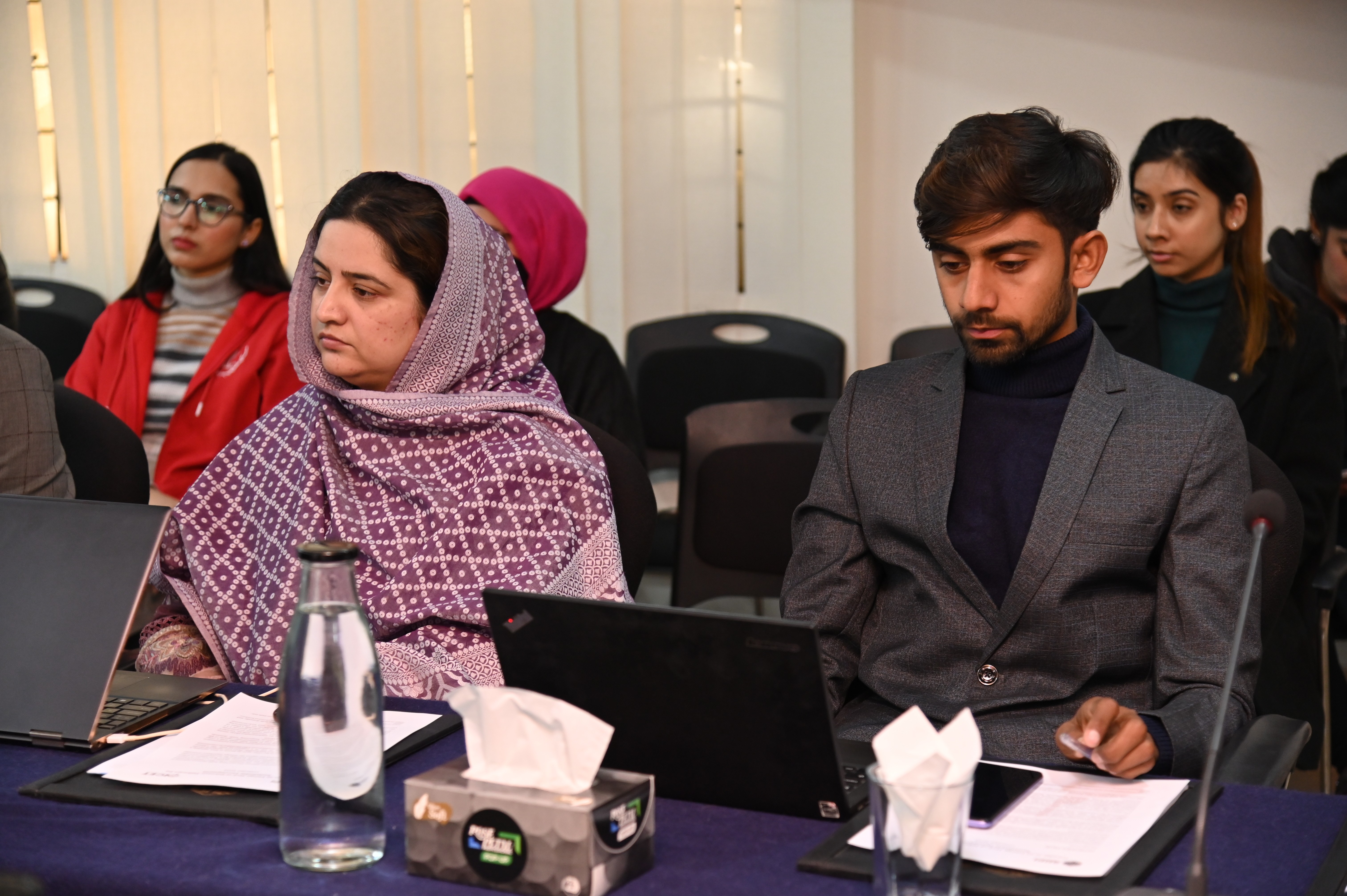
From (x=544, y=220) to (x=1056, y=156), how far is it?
1.76m

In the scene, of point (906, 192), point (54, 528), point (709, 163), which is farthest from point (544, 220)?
point (54, 528)

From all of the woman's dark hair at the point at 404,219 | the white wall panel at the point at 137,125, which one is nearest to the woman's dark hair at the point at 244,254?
the white wall panel at the point at 137,125

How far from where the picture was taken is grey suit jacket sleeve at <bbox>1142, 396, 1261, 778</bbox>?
136 cm

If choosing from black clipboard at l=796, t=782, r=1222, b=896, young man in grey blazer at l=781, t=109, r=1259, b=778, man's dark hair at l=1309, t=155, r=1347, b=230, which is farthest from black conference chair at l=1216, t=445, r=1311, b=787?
man's dark hair at l=1309, t=155, r=1347, b=230

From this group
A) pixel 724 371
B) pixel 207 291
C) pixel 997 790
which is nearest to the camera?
pixel 997 790

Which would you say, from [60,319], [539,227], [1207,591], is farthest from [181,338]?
[1207,591]

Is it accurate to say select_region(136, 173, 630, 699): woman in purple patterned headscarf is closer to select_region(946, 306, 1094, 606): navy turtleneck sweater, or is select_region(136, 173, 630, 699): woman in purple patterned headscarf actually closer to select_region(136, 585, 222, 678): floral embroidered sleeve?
select_region(136, 585, 222, 678): floral embroidered sleeve

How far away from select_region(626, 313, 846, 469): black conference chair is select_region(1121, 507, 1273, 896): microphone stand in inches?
104

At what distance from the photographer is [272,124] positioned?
423cm

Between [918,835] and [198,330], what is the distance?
2.66 m

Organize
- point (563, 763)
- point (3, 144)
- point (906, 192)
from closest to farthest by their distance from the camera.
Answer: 1. point (563, 763)
2. point (906, 192)
3. point (3, 144)

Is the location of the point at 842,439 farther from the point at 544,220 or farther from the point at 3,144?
the point at 3,144

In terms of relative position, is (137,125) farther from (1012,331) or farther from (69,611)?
(1012,331)

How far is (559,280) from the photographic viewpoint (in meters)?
3.06
